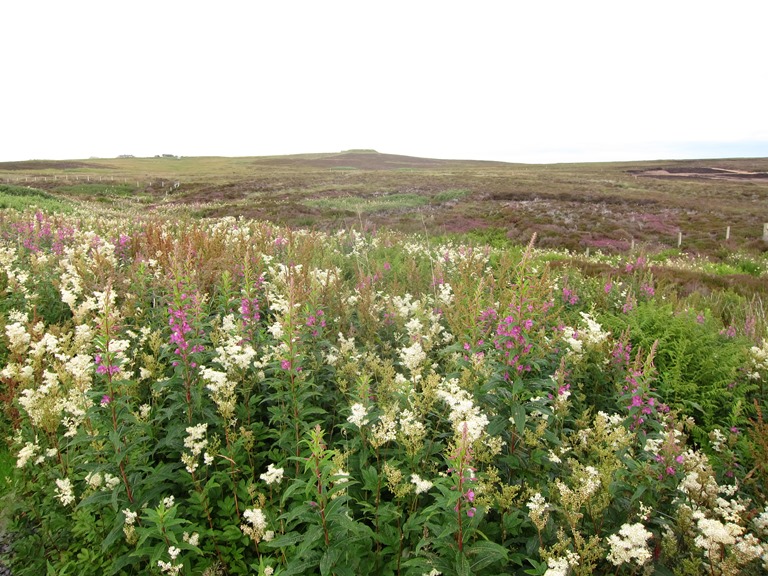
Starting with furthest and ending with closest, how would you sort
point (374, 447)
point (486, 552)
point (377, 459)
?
point (377, 459) → point (374, 447) → point (486, 552)

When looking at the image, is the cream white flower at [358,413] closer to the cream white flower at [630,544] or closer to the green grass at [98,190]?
the cream white flower at [630,544]

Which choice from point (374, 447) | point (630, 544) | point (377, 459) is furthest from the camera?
point (377, 459)

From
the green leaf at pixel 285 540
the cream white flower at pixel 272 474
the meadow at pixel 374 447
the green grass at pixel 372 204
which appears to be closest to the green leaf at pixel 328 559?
the meadow at pixel 374 447

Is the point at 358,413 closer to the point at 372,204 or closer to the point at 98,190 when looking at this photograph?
the point at 372,204

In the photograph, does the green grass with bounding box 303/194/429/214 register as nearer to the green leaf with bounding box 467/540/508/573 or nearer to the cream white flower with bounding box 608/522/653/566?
the green leaf with bounding box 467/540/508/573

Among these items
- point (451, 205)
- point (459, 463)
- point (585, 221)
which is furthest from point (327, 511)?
point (451, 205)

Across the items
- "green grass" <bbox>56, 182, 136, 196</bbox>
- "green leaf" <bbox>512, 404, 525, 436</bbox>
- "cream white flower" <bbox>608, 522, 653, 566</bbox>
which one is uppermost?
"green grass" <bbox>56, 182, 136, 196</bbox>

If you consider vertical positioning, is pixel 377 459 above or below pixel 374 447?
below

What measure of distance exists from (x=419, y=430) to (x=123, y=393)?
7.35ft

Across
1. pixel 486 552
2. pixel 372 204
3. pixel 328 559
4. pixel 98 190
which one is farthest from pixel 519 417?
pixel 98 190

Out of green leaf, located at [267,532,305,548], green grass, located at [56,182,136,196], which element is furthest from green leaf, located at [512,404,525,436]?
green grass, located at [56,182,136,196]

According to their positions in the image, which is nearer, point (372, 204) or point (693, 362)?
point (693, 362)

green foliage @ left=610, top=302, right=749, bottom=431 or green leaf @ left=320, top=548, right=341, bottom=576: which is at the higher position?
green leaf @ left=320, top=548, right=341, bottom=576

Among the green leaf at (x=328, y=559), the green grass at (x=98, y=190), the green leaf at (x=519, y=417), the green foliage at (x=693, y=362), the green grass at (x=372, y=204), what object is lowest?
the green foliage at (x=693, y=362)
